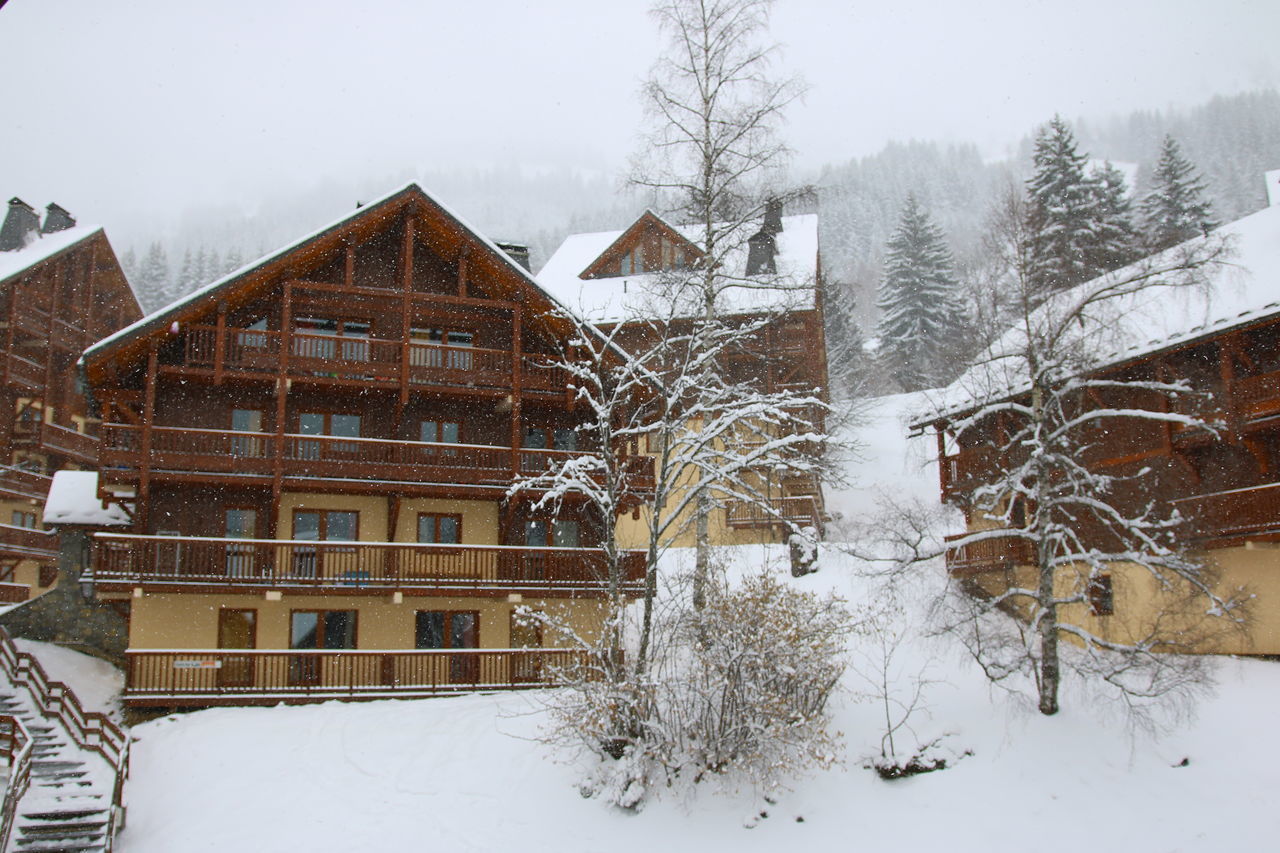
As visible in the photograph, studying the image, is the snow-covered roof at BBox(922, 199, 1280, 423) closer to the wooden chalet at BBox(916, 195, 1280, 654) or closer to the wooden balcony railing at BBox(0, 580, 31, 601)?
the wooden chalet at BBox(916, 195, 1280, 654)

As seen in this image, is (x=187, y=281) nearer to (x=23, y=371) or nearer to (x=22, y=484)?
(x=23, y=371)

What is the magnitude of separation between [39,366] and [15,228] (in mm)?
6387

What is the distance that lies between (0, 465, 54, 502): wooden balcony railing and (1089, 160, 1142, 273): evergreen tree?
124 feet

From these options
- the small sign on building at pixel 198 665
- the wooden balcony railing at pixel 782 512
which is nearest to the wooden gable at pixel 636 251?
the wooden balcony railing at pixel 782 512

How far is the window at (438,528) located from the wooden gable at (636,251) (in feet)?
50.3

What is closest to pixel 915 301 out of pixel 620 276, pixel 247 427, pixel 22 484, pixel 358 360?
pixel 620 276

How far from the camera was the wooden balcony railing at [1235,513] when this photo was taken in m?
22.4

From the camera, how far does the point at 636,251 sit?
134 feet

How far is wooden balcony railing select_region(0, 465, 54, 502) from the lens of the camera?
121 ft

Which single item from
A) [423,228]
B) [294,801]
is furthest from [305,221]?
[294,801]

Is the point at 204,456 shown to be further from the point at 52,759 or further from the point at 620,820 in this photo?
the point at 620,820

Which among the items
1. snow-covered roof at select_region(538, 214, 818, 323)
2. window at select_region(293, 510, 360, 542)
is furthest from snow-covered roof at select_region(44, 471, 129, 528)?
snow-covered roof at select_region(538, 214, 818, 323)

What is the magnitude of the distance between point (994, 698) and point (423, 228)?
18.5m

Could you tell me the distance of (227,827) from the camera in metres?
18.6
